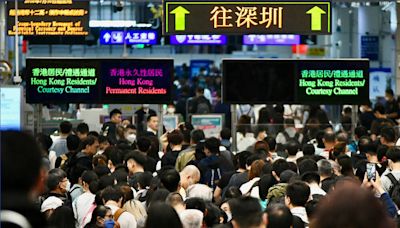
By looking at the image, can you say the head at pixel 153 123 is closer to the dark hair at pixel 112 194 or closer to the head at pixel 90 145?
the head at pixel 90 145

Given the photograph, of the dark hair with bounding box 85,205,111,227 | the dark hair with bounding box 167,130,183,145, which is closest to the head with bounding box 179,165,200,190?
the dark hair with bounding box 85,205,111,227

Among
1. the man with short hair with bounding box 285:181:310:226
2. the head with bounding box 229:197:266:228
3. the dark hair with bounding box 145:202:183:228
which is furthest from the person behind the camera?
the man with short hair with bounding box 285:181:310:226

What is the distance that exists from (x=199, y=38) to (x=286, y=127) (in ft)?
25.5

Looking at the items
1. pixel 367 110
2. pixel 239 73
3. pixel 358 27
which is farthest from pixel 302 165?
pixel 358 27

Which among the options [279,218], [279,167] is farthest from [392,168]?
[279,218]

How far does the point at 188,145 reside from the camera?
1620 cm

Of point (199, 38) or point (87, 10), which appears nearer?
point (87, 10)

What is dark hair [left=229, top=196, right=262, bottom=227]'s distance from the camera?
654 cm

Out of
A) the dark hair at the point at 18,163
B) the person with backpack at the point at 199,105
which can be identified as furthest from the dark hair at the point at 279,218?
the person with backpack at the point at 199,105

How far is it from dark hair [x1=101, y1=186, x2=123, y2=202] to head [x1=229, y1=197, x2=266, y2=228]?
2972 mm

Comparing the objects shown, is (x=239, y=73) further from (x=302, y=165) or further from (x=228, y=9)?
(x=302, y=165)

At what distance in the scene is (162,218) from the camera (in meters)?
6.37

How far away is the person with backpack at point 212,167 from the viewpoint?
14.0 metres

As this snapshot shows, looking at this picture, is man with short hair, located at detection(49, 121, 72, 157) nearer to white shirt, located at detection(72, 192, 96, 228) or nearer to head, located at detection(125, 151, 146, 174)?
head, located at detection(125, 151, 146, 174)
